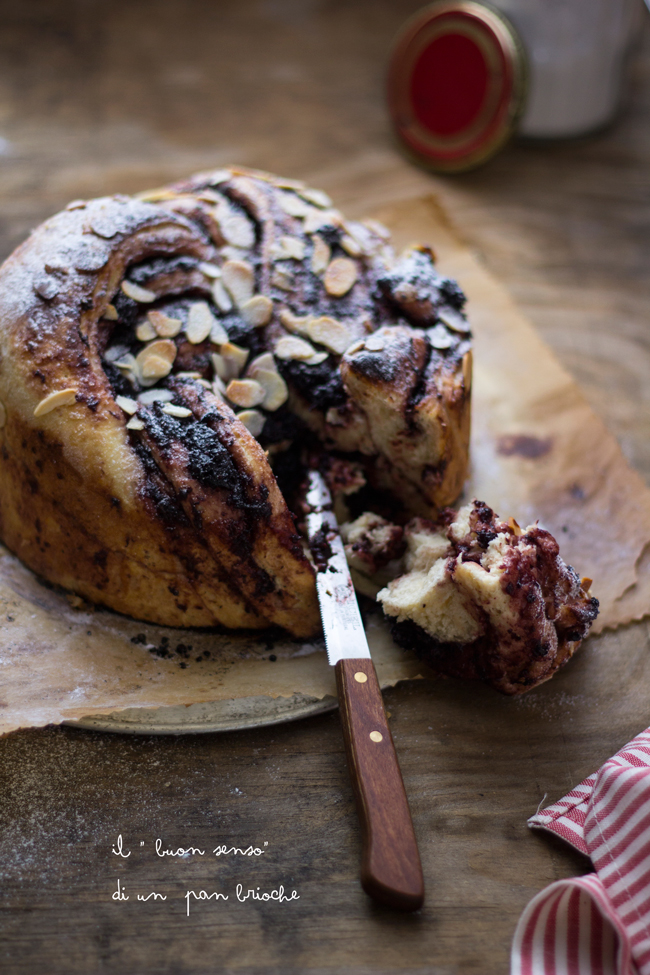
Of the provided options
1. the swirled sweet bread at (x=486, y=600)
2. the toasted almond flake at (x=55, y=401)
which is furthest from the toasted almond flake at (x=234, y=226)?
the swirled sweet bread at (x=486, y=600)

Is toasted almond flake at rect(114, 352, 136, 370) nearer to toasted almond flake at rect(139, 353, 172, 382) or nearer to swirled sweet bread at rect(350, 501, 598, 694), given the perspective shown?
toasted almond flake at rect(139, 353, 172, 382)

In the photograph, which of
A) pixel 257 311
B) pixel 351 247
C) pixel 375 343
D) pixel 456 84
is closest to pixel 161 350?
pixel 257 311

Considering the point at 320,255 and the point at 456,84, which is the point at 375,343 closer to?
the point at 320,255

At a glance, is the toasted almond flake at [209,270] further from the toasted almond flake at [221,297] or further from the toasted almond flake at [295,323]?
the toasted almond flake at [295,323]

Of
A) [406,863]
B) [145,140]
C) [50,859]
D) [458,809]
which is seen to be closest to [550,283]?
[145,140]

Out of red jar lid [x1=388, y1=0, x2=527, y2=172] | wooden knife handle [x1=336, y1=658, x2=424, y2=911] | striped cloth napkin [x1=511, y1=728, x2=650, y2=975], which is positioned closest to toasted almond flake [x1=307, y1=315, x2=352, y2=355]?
wooden knife handle [x1=336, y1=658, x2=424, y2=911]

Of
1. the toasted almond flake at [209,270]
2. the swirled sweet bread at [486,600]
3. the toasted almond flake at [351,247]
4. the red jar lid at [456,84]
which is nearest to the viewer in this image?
the swirled sweet bread at [486,600]
